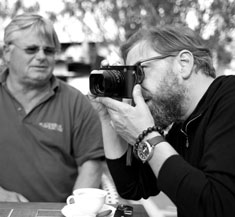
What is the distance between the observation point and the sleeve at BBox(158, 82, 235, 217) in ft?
3.96

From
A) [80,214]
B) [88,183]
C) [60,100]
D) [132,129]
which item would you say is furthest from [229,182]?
[60,100]

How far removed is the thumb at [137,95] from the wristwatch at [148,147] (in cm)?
16

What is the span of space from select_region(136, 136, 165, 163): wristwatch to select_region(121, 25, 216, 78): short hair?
0.37 meters

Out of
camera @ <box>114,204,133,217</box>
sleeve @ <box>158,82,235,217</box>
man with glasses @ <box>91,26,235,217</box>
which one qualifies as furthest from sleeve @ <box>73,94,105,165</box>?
sleeve @ <box>158,82,235,217</box>

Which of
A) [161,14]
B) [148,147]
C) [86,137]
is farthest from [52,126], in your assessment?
[161,14]

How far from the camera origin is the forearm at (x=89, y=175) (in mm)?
2338

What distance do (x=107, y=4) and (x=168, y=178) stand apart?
2710mm

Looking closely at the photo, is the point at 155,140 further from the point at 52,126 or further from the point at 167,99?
the point at 52,126

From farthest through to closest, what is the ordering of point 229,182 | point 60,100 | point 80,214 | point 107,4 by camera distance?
point 107,4
point 60,100
point 80,214
point 229,182

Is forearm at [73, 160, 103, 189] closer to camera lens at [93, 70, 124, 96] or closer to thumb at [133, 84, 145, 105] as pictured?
camera lens at [93, 70, 124, 96]

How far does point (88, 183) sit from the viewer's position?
2340 millimetres

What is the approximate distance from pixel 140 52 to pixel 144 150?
17.4 inches

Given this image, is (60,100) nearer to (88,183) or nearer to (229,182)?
(88,183)

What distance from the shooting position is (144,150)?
1.36 metres
